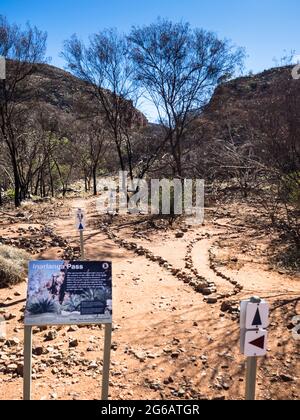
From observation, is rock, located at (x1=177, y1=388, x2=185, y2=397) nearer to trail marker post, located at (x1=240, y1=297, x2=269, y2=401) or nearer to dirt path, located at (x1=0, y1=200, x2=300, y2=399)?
dirt path, located at (x1=0, y1=200, x2=300, y2=399)

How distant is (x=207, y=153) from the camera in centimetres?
2039

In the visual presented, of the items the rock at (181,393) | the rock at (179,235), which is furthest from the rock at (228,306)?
→ the rock at (179,235)

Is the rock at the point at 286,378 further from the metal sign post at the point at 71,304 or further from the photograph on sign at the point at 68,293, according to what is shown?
the photograph on sign at the point at 68,293

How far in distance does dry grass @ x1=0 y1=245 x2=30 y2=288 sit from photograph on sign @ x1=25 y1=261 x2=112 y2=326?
13.0 feet

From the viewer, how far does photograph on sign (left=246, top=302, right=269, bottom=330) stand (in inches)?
118

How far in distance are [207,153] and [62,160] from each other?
839 inches

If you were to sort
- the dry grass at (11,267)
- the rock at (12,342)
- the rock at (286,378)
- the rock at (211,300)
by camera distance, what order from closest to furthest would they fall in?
the rock at (286,378)
the rock at (12,342)
the rock at (211,300)
the dry grass at (11,267)

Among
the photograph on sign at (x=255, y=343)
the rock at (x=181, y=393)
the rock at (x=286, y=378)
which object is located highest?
the photograph on sign at (x=255, y=343)

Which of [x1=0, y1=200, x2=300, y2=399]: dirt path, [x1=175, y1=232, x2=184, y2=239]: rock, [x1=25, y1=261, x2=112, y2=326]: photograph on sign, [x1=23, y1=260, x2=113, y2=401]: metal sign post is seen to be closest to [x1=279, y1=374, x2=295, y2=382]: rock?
[x1=0, y1=200, x2=300, y2=399]: dirt path

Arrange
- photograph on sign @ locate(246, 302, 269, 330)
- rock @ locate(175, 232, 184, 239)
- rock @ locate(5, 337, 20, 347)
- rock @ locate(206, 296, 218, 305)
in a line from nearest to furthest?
photograph on sign @ locate(246, 302, 269, 330)
rock @ locate(5, 337, 20, 347)
rock @ locate(206, 296, 218, 305)
rock @ locate(175, 232, 184, 239)

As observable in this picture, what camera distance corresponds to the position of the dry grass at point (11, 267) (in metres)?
7.29

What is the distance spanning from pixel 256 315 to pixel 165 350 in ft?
7.19
